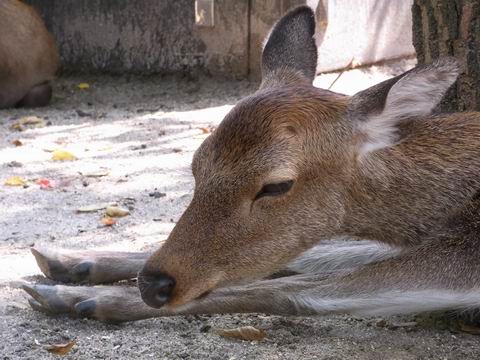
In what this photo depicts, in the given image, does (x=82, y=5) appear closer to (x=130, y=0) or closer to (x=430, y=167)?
(x=130, y=0)

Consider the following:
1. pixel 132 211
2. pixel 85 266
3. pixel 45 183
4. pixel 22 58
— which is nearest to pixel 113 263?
pixel 85 266

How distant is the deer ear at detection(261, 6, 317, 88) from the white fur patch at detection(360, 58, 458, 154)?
536mm

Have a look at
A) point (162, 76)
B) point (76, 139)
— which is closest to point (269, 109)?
point (76, 139)

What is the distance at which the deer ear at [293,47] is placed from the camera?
13.8ft

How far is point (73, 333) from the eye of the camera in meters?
4.06

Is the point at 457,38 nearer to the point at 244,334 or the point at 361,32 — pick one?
the point at 244,334

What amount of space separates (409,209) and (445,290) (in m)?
0.37

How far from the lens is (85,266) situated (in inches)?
183

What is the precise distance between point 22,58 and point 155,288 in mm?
7319

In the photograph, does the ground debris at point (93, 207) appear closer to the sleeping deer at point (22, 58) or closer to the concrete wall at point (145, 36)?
the concrete wall at point (145, 36)

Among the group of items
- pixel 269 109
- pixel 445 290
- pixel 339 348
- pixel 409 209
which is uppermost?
pixel 269 109

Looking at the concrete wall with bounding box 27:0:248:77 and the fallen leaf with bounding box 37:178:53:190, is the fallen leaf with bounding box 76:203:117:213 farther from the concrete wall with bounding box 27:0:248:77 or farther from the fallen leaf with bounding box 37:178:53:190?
the concrete wall with bounding box 27:0:248:77

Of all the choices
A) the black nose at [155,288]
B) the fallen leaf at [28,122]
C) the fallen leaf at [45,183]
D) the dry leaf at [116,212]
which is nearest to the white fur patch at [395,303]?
the black nose at [155,288]

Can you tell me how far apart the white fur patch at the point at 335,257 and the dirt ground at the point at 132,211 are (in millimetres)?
344
